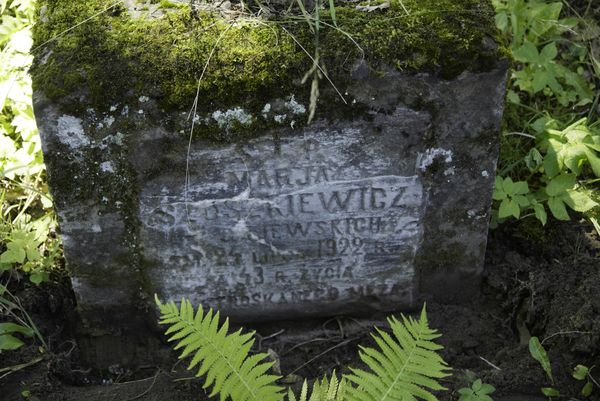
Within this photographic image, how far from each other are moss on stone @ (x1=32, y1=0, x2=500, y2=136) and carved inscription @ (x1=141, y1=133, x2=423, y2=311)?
238 mm

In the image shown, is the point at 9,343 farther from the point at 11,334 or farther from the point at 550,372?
Answer: the point at 550,372

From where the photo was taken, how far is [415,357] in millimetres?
1978

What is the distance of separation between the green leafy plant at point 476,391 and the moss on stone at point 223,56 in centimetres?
103

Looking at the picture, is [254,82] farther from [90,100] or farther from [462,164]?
[462,164]

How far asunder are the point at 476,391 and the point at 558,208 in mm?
911

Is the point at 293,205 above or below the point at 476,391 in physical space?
above

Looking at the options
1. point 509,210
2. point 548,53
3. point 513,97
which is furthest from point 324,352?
point 548,53

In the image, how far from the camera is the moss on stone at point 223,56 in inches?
84.0

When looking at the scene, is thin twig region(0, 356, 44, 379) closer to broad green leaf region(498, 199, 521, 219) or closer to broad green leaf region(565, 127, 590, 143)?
broad green leaf region(498, 199, 521, 219)

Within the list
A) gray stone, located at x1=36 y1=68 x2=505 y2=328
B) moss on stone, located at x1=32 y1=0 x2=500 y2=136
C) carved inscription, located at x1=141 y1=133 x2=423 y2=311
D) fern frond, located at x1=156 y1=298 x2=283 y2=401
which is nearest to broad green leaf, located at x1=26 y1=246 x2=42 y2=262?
gray stone, located at x1=36 y1=68 x2=505 y2=328

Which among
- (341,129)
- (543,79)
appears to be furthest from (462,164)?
(543,79)

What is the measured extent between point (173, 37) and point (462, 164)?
1082 millimetres

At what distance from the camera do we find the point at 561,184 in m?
2.72

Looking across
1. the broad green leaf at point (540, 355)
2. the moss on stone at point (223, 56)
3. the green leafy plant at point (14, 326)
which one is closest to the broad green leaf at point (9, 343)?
the green leafy plant at point (14, 326)
